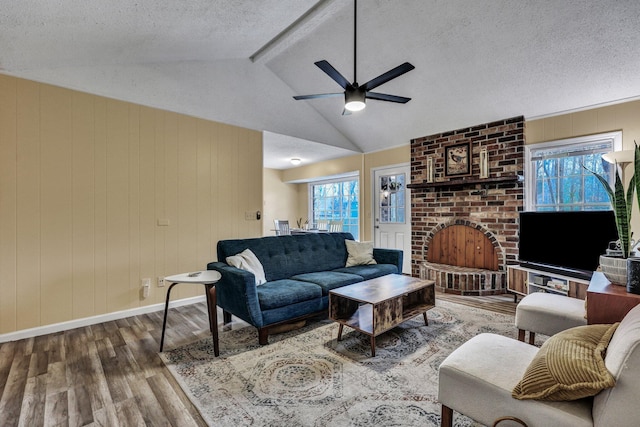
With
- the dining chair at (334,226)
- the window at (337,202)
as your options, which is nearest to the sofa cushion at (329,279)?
the window at (337,202)

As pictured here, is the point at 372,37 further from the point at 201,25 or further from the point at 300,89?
the point at 201,25

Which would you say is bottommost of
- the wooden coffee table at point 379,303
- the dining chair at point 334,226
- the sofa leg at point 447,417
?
the sofa leg at point 447,417

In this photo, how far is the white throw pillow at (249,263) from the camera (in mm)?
2848

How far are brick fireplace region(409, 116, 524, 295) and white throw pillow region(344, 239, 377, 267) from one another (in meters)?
1.13

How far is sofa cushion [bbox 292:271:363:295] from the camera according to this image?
307 centimetres

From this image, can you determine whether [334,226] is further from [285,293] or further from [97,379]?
[97,379]

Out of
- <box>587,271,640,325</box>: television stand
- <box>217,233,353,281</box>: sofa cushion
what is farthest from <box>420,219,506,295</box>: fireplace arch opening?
<box>587,271,640,325</box>: television stand

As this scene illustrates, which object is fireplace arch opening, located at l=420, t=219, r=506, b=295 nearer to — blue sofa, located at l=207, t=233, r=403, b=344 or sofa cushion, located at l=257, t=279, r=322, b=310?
blue sofa, located at l=207, t=233, r=403, b=344

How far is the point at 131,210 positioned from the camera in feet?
11.0

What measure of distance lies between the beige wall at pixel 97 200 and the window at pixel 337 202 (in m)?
3.94

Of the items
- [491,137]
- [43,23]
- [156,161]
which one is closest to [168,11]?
[43,23]

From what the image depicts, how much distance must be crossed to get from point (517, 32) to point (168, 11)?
3.25m

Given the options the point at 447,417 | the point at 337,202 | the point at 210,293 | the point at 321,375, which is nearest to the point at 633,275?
the point at 447,417

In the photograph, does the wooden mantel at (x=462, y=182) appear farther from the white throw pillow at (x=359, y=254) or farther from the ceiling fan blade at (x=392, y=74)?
the ceiling fan blade at (x=392, y=74)
